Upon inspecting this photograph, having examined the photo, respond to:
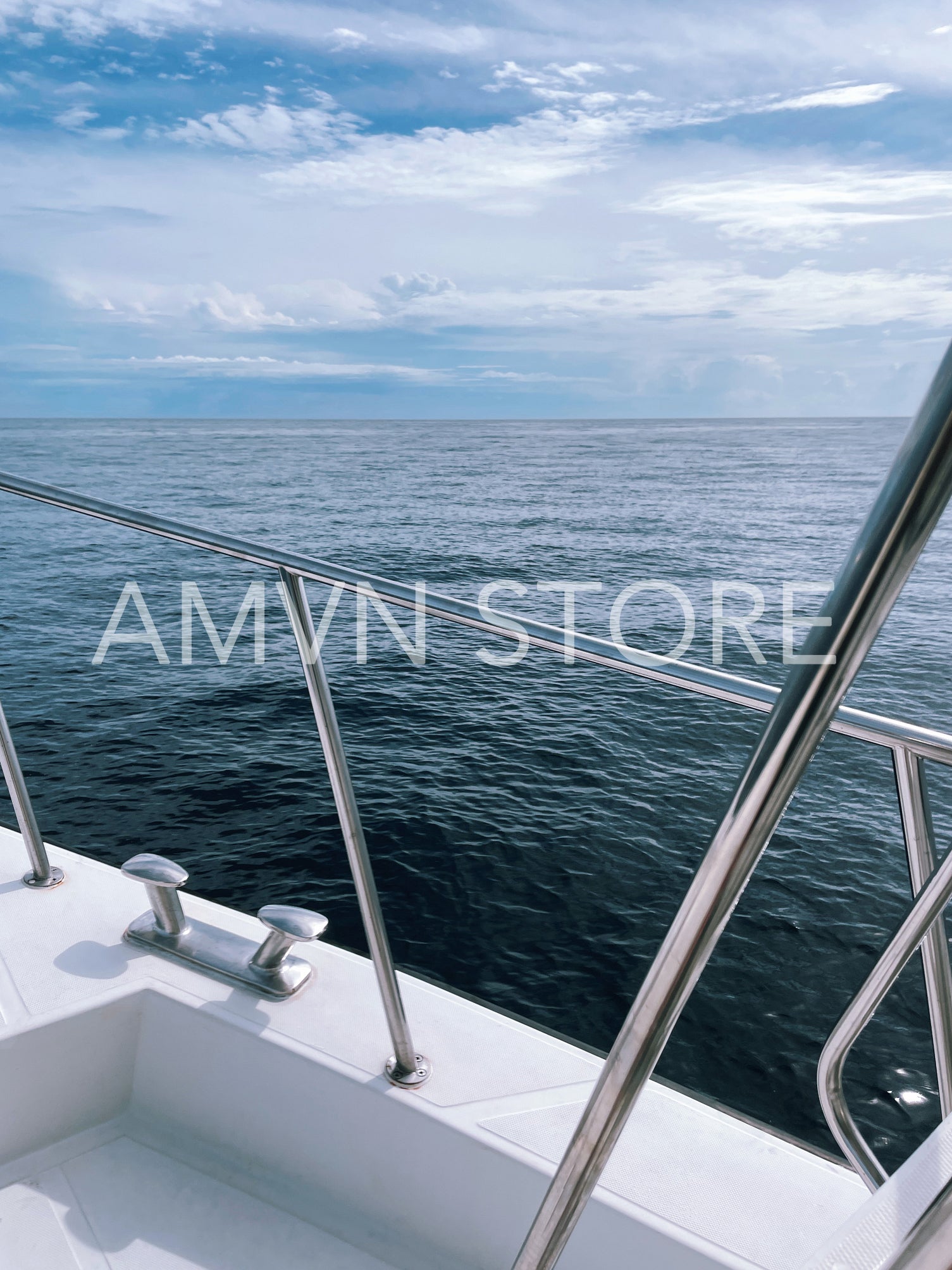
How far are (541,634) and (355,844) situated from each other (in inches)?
15.1

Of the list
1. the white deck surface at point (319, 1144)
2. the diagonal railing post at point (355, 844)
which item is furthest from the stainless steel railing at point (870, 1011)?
the diagonal railing post at point (355, 844)

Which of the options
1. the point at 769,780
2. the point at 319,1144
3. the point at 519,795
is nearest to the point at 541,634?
the point at 769,780

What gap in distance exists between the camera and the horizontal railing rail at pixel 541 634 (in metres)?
0.79

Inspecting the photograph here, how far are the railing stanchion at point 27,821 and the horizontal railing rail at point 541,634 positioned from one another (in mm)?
437

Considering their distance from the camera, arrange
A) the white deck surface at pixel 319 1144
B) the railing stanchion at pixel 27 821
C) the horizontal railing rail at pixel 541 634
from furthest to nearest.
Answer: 1. the railing stanchion at pixel 27 821
2. the white deck surface at pixel 319 1144
3. the horizontal railing rail at pixel 541 634

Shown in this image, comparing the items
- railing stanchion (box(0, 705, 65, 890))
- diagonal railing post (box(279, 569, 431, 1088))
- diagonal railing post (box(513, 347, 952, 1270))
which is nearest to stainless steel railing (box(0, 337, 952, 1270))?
diagonal railing post (box(513, 347, 952, 1270))

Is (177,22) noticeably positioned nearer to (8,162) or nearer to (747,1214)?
(8,162)

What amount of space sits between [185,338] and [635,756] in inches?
3661

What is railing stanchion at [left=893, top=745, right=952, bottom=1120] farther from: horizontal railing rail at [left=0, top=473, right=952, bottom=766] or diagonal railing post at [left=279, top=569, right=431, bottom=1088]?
diagonal railing post at [left=279, top=569, right=431, bottom=1088]

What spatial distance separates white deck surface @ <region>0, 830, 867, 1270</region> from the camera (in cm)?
100

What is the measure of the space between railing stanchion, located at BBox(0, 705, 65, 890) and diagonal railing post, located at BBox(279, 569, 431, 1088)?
1.88 ft

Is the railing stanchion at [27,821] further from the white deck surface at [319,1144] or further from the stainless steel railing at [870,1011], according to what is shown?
the stainless steel railing at [870,1011]

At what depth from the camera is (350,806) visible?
42.8 inches

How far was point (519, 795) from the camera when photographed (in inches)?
268
